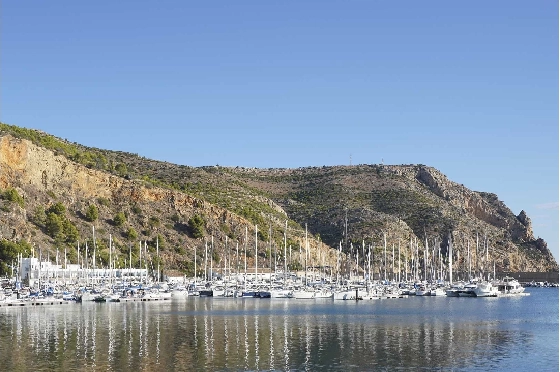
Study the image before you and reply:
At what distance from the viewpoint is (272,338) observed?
160 ft

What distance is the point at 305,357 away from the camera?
41469mm

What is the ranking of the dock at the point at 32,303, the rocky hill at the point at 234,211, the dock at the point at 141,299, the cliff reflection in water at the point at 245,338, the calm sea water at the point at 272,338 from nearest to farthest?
the calm sea water at the point at 272,338 → the cliff reflection in water at the point at 245,338 → the dock at the point at 32,303 → the dock at the point at 141,299 → the rocky hill at the point at 234,211

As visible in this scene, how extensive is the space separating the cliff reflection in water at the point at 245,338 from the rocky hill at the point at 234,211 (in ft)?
93.0

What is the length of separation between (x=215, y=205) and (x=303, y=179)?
58027 millimetres

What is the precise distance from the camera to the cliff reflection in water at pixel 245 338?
3956 cm

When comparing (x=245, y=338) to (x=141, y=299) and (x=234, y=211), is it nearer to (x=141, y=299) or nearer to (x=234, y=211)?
(x=141, y=299)

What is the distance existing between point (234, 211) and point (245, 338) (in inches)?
2891

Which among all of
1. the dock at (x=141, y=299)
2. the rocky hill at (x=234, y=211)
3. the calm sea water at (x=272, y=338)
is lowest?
the calm sea water at (x=272, y=338)

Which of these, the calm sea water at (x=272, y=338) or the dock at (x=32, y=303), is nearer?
the calm sea water at (x=272, y=338)

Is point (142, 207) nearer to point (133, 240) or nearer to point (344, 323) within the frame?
point (133, 240)

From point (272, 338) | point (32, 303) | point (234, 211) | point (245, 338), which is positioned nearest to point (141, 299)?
point (32, 303)

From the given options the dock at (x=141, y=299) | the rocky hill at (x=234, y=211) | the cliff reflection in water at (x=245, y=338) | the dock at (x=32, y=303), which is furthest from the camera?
the rocky hill at (x=234, y=211)

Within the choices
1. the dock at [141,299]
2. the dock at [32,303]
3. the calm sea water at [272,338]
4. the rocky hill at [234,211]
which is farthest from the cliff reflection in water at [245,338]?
the rocky hill at [234,211]

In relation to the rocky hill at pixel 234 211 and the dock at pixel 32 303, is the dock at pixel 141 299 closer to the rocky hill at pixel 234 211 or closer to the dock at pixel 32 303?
the dock at pixel 32 303
